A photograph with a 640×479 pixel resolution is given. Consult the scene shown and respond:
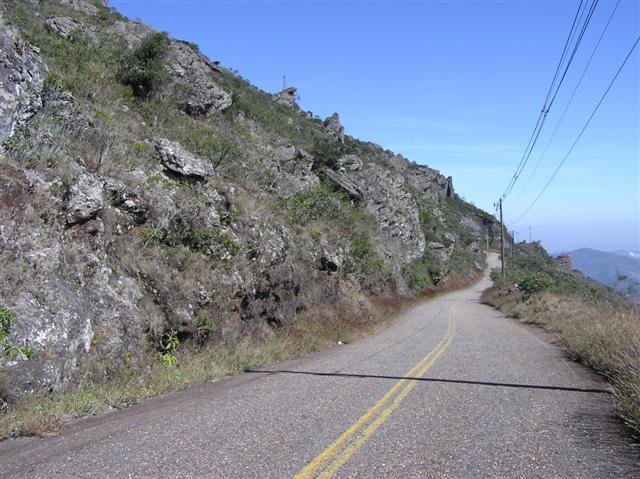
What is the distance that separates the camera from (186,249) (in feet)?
41.3

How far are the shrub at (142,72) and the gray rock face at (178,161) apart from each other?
22.9ft

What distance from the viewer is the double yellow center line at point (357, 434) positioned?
5129mm

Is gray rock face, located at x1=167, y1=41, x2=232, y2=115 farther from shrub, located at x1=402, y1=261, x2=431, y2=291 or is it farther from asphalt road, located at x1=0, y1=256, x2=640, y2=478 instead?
shrub, located at x1=402, y1=261, x2=431, y2=291

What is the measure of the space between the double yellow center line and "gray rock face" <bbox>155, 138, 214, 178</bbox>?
8486 mm

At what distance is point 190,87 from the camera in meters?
23.8

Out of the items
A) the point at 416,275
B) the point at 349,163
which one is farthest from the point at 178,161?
the point at 416,275

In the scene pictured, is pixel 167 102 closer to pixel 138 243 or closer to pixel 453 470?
pixel 138 243

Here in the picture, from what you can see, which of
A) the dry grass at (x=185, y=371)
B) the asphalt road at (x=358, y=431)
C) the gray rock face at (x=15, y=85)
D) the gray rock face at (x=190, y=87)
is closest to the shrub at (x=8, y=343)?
the dry grass at (x=185, y=371)

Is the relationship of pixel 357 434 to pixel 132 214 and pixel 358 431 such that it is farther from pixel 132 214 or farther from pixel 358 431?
pixel 132 214

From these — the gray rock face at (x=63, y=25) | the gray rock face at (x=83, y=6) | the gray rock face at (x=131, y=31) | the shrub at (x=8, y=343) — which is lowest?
the shrub at (x=8, y=343)

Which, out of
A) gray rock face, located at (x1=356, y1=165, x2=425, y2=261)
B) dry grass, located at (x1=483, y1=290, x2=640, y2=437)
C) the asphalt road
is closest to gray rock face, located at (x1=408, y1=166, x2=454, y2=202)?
gray rock face, located at (x1=356, y1=165, x2=425, y2=261)

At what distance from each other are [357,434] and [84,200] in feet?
24.6

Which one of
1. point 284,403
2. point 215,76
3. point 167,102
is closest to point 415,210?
point 215,76

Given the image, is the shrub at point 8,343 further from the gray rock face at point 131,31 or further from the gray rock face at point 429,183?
the gray rock face at point 429,183
